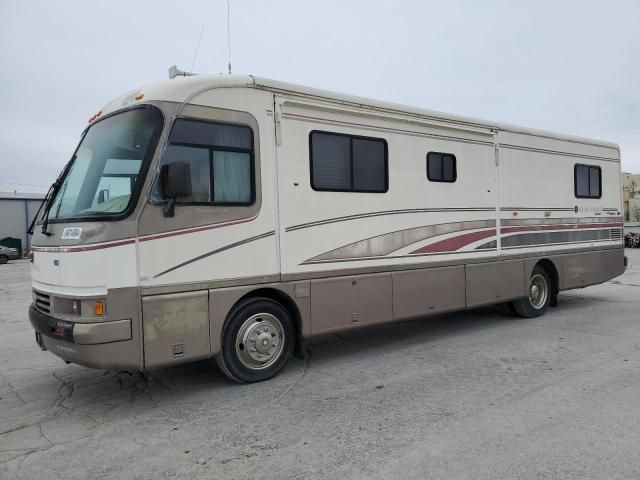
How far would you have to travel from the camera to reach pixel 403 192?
7020 mm

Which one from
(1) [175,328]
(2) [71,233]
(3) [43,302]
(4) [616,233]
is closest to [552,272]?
(4) [616,233]

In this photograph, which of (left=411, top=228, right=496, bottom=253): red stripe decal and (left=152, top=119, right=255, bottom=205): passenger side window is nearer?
(left=152, top=119, right=255, bottom=205): passenger side window

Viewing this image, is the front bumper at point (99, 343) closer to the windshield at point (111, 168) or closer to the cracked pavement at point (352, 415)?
the cracked pavement at point (352, 415)

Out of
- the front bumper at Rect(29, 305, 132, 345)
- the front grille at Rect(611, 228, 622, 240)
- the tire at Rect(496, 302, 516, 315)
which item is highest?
the front grille at Rect(611, 228, 622, 240)

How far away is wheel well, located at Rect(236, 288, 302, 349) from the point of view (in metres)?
5.72

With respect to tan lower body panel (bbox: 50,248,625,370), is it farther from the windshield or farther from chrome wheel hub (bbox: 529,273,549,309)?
the windshield

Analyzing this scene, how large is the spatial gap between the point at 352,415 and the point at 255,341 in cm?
145

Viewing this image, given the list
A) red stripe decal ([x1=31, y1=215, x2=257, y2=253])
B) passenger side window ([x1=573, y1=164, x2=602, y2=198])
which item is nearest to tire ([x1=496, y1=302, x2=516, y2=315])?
passenger side window ([x1=573, y1=164, x2=602, y2=198])

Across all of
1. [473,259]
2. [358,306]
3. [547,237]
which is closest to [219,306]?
[358,306]

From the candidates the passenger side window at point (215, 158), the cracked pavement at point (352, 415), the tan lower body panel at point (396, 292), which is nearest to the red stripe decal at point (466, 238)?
the tan lower body panel at point (396, 292)

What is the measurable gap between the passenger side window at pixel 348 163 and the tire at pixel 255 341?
158cm

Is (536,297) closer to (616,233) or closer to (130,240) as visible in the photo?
(616,233)

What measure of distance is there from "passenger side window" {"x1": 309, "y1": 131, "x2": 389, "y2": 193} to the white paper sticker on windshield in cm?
258

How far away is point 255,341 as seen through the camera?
555 cm
